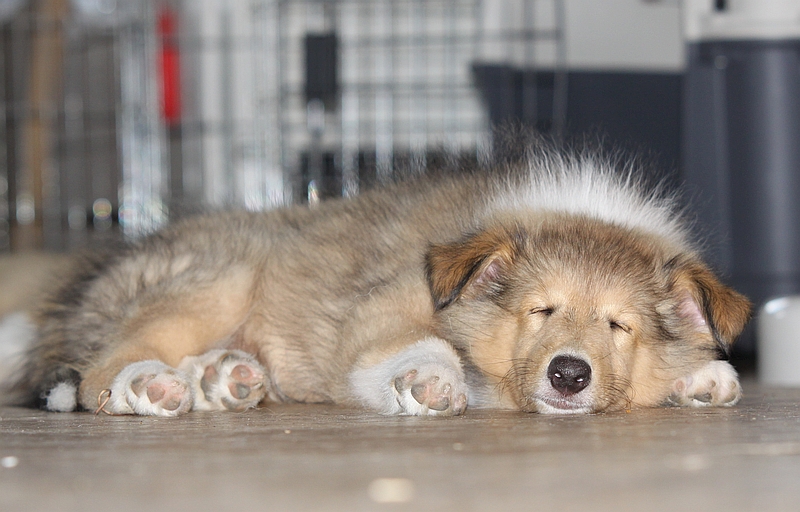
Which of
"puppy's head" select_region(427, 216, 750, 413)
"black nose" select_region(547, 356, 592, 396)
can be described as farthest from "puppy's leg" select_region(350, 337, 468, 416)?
"black nose" select_region(547, 356, 592, 396)

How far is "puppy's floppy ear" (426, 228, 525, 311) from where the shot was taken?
2.42 meters

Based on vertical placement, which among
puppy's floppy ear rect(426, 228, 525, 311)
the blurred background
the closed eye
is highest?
the blurred background

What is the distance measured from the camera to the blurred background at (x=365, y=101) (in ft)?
13.4

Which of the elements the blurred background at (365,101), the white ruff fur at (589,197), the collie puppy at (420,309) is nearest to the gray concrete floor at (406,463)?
the collie puppy at (420,309)

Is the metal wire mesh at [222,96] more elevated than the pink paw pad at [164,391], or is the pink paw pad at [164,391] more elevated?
the metal wire mesh at [222,96]

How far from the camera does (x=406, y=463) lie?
5.25ft

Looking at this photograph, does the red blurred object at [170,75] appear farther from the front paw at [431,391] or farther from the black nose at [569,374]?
the black nose at [569,374]

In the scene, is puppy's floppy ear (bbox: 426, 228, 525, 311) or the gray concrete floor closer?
the gray concrete floor

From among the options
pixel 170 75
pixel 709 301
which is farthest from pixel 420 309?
pixel 170 75

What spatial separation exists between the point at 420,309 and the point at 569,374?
0.54 metres

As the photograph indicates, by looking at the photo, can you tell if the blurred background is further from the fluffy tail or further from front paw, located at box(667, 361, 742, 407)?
front paw, located at box(667, 361, 742, 407)

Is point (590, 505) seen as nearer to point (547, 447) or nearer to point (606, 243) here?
point (547, 447)

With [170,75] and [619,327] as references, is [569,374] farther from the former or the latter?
[170,75]

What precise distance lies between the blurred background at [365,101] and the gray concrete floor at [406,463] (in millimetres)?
1420
